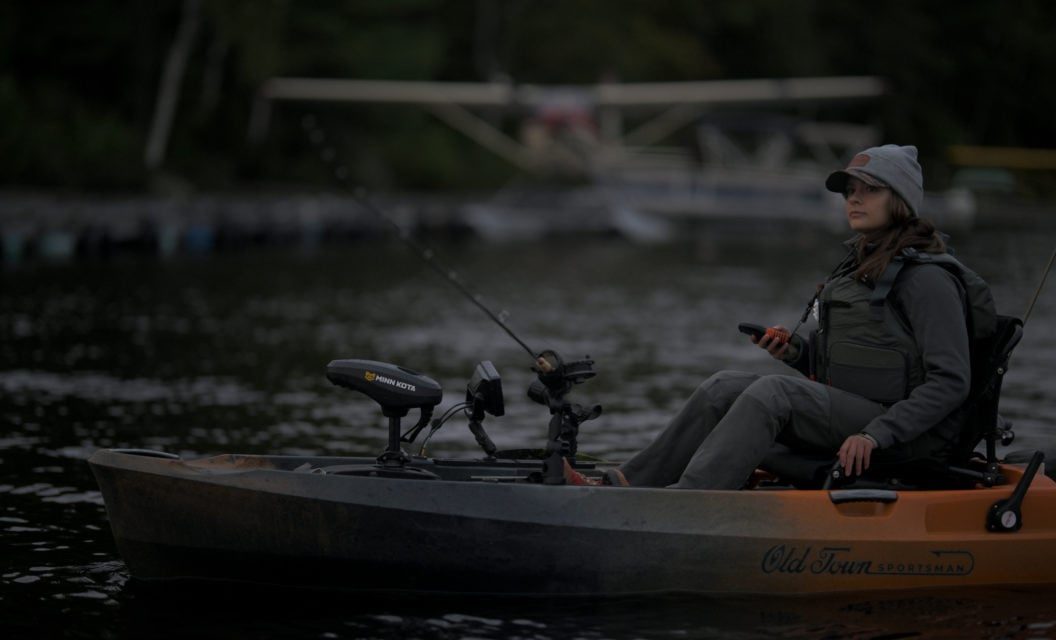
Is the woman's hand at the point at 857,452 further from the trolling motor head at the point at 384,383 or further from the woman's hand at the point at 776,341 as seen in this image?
the trolling motor head at the point at 384,383

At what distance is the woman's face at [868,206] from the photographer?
24.3 feet

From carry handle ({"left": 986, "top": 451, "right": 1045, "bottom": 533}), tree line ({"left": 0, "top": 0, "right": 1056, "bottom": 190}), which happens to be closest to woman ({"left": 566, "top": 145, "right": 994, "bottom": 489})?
carry handle ({"left": 986, "top": 451, "right": 1045, "bottom": 533})

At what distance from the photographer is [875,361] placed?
7414 mm

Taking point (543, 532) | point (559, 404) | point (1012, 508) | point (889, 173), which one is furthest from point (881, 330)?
point (543, 532)

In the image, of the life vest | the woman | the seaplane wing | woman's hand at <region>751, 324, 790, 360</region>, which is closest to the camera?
the woman

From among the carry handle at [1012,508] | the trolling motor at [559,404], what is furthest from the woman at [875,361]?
the carry handle at [1012,508]

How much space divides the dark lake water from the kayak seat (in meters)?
0.56

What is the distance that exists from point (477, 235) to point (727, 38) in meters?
37.5

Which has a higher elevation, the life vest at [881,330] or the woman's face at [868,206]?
the woman's face at [868,206]

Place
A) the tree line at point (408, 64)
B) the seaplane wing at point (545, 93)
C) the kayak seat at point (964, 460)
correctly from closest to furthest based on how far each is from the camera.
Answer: the kayak seat at point (964, 460) → the tree line at point (408, 64) → the seaplane wing at point (545, 93)

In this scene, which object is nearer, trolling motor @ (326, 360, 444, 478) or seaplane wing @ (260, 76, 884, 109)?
trolling motor @ (326, 360, 444, 478)

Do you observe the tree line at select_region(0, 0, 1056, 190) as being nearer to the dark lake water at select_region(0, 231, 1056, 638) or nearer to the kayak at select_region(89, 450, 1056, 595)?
Result: the dark lake water at select_region(0, 231, 1056, 638)

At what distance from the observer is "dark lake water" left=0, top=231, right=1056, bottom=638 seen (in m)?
7.31

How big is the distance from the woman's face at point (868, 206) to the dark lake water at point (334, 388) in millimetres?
1766
